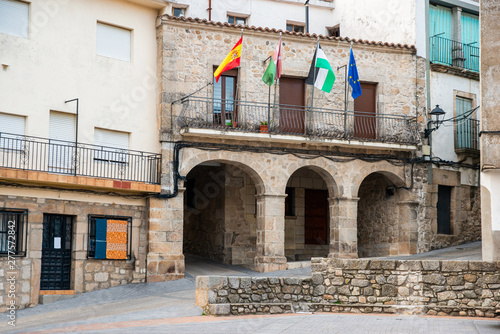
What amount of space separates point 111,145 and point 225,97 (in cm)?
357

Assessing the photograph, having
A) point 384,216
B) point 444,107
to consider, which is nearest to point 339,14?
point 444,107

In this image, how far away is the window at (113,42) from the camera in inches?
720

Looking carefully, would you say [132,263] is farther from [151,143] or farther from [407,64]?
[407,64]

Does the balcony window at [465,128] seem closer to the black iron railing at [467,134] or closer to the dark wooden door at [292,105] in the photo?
the black iron railing at [467,134]

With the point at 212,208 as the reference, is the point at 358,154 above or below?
above

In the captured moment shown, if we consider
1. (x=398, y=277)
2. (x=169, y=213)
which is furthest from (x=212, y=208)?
(x=398, y=277)

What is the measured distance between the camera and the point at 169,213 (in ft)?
61.1

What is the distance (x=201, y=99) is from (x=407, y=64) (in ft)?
21.2

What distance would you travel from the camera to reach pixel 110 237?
17.8 meters

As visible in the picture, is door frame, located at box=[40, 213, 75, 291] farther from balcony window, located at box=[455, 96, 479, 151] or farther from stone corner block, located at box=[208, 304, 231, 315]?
balcony window, located at box=[455, 96, 479, 151]

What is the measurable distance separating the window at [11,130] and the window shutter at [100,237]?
267cm

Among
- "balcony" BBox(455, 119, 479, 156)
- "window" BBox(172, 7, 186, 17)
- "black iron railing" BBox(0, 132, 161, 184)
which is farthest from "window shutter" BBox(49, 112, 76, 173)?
"balcony" BBox(455, 119, 479, 156)

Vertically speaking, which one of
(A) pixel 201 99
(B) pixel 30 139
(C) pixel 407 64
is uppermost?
(C) pixel 407 64

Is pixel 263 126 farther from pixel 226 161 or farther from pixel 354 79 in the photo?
pixel 354 79
